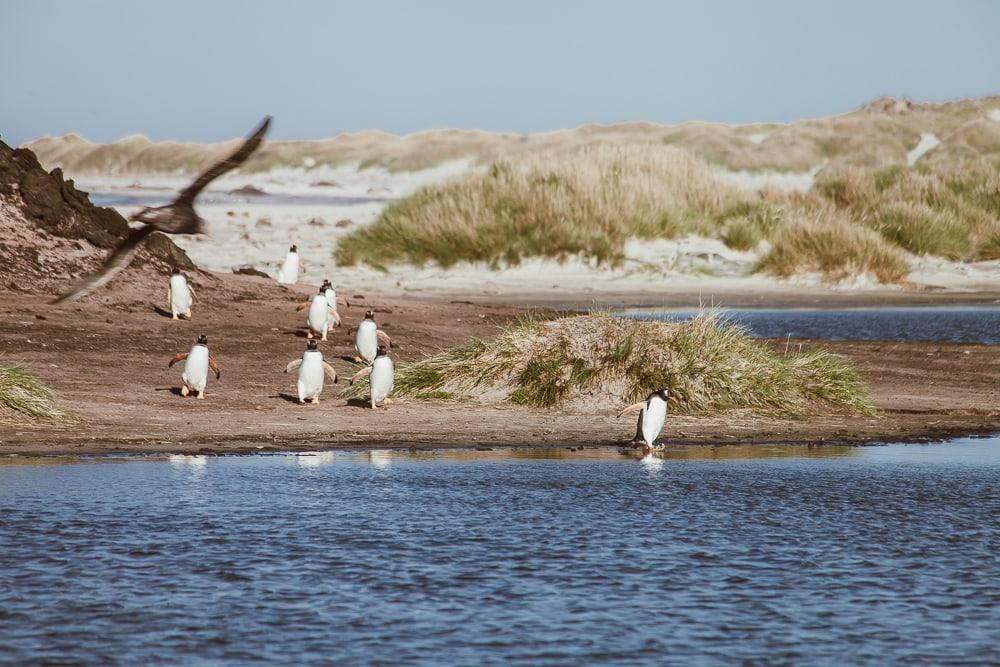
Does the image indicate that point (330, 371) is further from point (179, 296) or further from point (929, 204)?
point (929, 204)

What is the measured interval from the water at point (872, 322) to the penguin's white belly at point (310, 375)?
7.40 meters

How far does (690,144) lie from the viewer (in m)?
84.2

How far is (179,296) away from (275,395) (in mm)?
4570

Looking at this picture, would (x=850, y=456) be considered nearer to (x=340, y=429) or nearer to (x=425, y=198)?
(x=340, y=429)

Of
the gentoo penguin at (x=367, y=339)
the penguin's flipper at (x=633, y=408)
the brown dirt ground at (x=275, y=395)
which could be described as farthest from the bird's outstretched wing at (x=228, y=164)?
the gentoo penguin at (x=367, y=339)

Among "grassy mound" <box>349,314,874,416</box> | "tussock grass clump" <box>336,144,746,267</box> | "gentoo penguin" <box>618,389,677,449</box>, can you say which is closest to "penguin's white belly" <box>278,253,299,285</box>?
"tussock grass clump" <box>336,144,746,267</box>

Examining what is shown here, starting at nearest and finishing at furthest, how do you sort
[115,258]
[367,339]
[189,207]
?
1. [189,207]
2. [115,258]
3. [367,339]

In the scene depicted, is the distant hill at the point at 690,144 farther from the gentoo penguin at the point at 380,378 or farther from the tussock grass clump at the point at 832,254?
the gentoo penguin at the point at 380,378

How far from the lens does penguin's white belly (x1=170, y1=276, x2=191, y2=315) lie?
19.1 meters

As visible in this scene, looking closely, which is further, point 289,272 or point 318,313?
point 289,272

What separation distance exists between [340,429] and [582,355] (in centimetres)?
288

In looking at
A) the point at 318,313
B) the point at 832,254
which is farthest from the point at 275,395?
the point at 832,254

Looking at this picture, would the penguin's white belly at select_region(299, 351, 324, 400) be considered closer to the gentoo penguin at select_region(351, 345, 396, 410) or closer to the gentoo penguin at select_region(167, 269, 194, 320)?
the gentoo penguin at select_region(351, 345, 396, 410)

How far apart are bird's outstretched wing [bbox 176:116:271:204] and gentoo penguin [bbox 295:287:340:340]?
9019 mm
